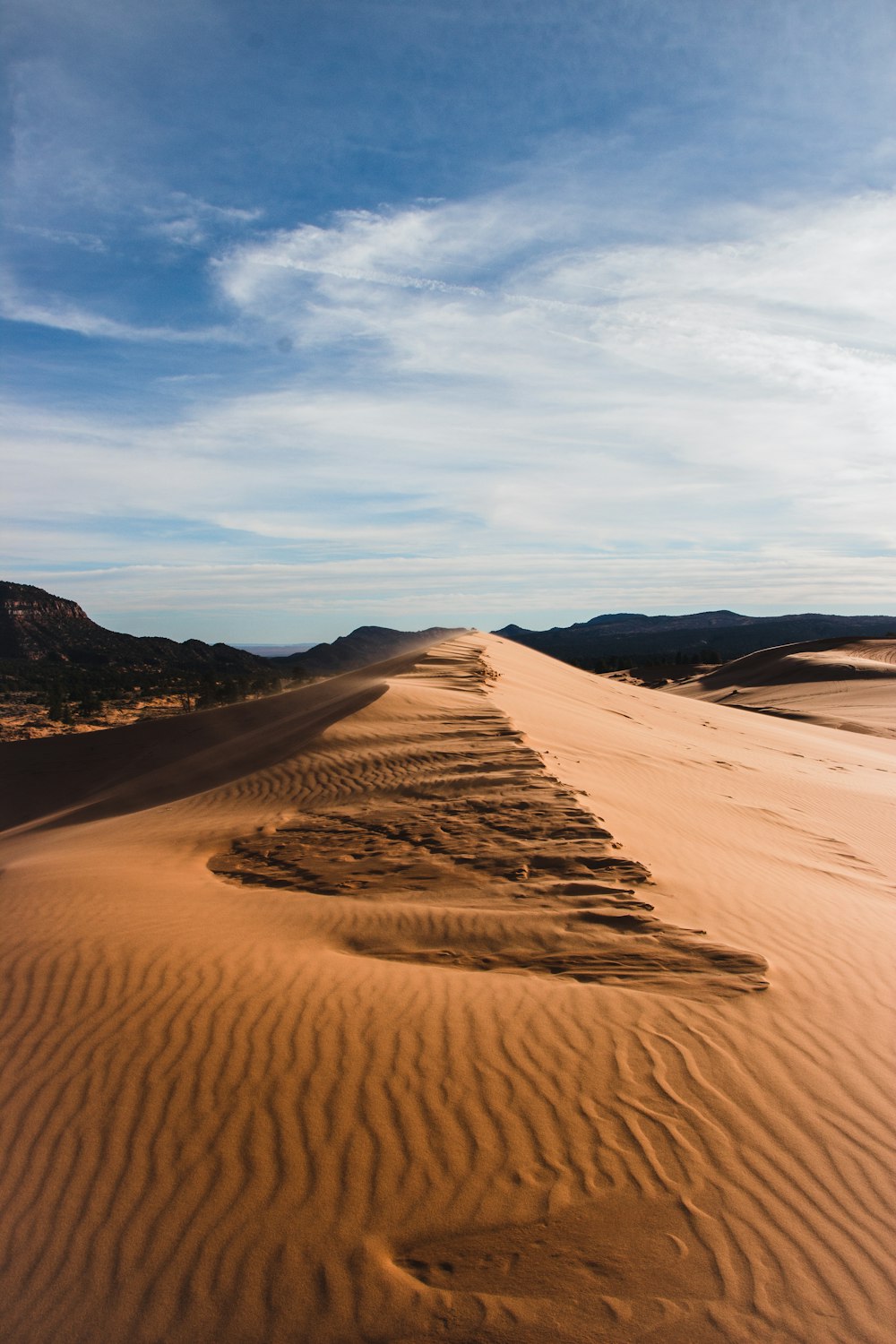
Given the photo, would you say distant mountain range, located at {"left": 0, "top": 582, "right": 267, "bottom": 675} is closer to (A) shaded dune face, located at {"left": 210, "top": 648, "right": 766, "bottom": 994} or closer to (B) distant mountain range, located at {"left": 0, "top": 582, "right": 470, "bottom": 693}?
(B) distant mountain range, located at {"left": 0, "top": 582, "right": 470, "bottom": 693}

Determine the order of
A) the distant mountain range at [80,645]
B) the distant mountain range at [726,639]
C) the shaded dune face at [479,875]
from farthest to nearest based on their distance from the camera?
the distant mountain range at [726,639]
the distant mountain range at [80,645]
the shaded dune face at [479,875]

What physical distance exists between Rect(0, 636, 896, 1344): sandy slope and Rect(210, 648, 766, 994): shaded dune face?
0.12ft

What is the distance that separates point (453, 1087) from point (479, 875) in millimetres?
2763

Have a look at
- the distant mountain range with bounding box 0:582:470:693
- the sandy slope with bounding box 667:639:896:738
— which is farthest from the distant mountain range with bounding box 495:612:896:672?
the sandy slope with bounding box 667:639:896:738

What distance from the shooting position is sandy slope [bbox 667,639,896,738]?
104 ft

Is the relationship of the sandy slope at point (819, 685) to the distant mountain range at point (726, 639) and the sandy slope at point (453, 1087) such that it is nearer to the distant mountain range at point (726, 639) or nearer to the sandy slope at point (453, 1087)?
the sandy slope at point (453, 1087)

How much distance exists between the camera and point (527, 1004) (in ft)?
15.3

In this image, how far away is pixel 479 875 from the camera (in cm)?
669

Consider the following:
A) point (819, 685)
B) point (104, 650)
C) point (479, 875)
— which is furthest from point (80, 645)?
point (479, 875)

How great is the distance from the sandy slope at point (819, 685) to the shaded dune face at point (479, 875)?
2317 cm

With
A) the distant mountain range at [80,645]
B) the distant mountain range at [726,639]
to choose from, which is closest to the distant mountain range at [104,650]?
the distant mountain range at [80,645]

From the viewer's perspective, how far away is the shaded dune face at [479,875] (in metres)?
5.25

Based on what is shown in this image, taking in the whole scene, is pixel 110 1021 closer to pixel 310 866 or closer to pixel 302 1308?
pixel 302 1308

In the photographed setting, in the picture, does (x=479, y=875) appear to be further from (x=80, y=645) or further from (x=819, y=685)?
(x=80, y=645)
